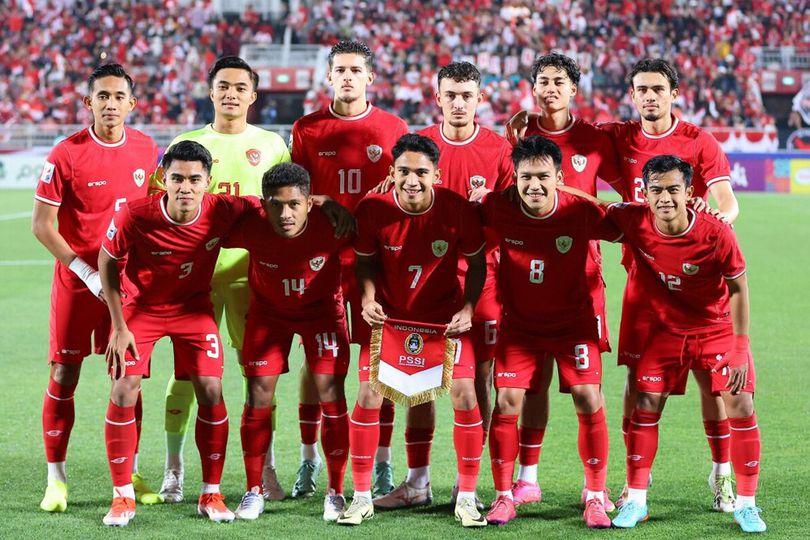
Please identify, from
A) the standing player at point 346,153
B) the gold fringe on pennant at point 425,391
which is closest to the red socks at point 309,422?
the standing player at point 346,153

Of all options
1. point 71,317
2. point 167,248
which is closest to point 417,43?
point 71,317

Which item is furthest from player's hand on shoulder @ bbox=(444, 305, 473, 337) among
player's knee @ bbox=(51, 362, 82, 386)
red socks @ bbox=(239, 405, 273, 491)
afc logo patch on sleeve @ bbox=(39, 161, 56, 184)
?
afc logo patch on sleeve @ bbox=(39, 161, 56, 184)

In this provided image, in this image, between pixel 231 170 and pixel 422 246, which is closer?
pixel 422 246

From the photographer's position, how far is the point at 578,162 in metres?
5.77

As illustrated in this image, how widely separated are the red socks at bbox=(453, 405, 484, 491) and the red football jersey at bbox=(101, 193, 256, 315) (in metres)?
1.34

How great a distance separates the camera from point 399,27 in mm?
32250

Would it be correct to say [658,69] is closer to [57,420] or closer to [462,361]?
[462,361]

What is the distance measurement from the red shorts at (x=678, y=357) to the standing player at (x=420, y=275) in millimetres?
824

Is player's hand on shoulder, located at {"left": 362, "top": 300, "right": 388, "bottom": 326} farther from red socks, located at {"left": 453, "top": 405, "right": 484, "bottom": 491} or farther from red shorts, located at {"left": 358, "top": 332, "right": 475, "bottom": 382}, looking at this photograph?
red socks, located at {"left": 453, "top": 405, "right": 484, "bottom": 491}

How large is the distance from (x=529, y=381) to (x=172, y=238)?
1.78 meters

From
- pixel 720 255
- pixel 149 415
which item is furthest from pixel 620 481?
pixel 149 415

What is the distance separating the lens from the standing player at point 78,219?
17.8 ft

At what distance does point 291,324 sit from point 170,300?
0.58 m

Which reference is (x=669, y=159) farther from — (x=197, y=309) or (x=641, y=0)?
(x=641, y=0)
